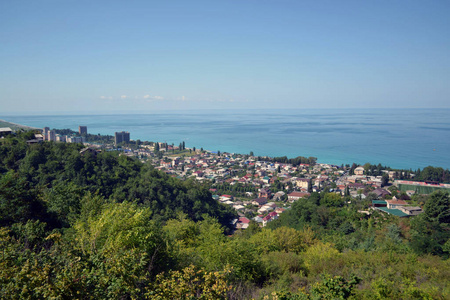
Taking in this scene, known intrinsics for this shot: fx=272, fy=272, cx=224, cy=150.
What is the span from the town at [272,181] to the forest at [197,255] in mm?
3724

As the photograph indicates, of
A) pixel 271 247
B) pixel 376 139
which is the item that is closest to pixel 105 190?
pixel 271 247

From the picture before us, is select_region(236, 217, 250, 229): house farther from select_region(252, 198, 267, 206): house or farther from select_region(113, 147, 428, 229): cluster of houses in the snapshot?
select_region(252, 198, 267, 206): house

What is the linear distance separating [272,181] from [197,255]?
26.2 metres

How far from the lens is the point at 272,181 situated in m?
31.1

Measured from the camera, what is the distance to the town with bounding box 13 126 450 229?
19.0 metres

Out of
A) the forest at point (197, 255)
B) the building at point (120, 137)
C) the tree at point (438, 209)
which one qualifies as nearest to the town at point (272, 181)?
the tree at point (438, 209)

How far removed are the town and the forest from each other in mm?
3724

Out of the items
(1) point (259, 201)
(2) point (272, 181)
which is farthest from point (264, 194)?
(2) point (272, 181)

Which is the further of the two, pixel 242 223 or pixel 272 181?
pixel 272 181

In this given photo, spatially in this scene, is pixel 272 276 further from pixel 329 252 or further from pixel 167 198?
pixel 167 198

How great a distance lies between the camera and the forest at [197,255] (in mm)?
3105

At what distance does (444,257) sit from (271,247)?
4.52 m

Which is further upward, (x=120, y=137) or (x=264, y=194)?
(x=120, y=137)

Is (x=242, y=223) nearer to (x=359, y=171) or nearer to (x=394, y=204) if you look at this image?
(x=394, y=204)
